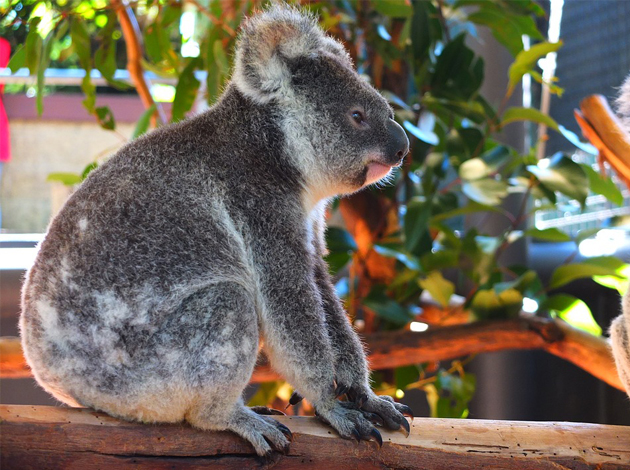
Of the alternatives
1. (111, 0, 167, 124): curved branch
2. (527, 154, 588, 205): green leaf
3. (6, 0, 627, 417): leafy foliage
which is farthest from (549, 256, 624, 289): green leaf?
(111, 0, 167, 124): curved branch

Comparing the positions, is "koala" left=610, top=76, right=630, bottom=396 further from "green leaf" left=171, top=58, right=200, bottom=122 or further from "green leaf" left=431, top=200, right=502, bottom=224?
"green leaf" left=171, top=58, right=200, bottom=122

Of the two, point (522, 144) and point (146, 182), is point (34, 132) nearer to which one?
point (522, 144)

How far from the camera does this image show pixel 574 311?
96.0 inches

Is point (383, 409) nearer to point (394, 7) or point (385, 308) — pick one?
point (385, 308)

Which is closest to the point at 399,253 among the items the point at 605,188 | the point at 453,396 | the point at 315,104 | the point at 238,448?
the point at 453,396

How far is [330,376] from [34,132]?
3573 mm

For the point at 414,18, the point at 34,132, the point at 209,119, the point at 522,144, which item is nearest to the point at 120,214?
the point at 209,119

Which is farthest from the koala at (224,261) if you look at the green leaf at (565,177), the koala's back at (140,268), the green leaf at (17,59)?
the green leaf at (565,177)

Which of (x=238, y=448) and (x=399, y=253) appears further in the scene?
(x=399, y=253)

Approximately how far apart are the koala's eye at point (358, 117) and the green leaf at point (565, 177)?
3.17ft

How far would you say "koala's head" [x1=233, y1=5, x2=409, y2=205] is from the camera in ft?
4.75

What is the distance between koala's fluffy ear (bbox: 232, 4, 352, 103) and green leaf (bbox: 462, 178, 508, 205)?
2.91 feet

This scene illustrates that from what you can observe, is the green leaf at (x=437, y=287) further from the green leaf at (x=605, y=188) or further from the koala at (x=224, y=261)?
the koala at (x=224, y=261)

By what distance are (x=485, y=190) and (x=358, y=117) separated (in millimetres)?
835
